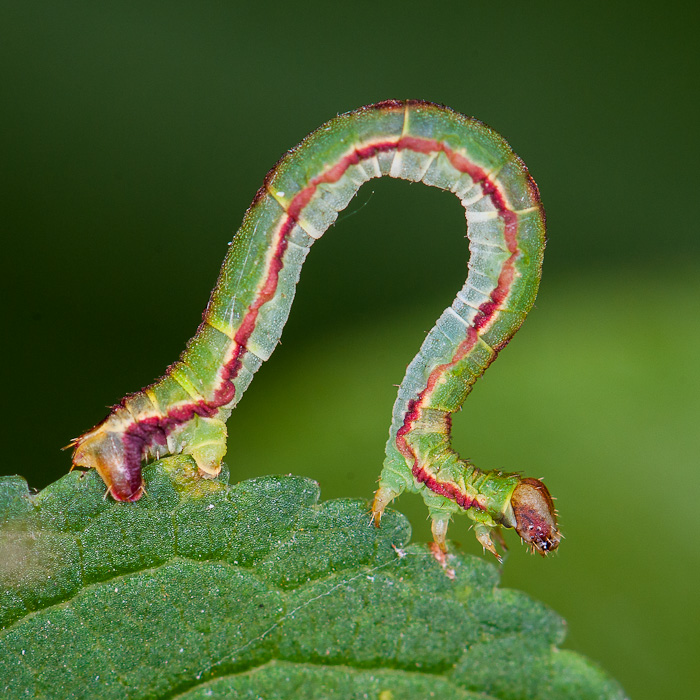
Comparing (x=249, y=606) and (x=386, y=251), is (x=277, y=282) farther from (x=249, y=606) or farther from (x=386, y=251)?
(x=386, y=251)

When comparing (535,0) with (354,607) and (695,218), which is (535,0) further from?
(354,607)

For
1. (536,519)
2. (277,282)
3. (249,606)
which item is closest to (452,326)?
(277,282)

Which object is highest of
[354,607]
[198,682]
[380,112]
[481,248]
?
[380,112]

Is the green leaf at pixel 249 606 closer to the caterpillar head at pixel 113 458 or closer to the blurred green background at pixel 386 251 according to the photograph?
the caterpillar head at pixel 113 458

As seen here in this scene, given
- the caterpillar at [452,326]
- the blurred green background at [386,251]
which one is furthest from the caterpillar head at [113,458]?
the blurred green background at [386,251]

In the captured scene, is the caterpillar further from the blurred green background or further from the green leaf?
the blurred green background

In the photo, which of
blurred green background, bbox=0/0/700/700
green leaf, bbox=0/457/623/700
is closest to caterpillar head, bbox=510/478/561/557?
blurred green background, bbox=0/0/700/700

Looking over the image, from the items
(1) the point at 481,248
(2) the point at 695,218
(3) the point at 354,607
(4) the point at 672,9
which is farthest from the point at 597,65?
(3) the point at 354,607
